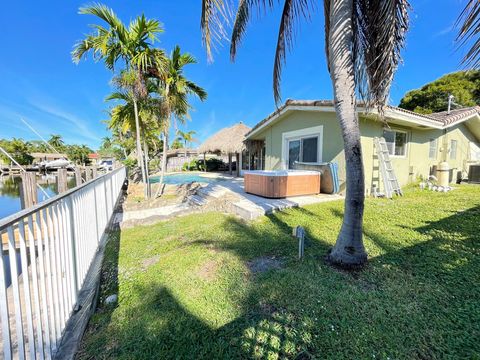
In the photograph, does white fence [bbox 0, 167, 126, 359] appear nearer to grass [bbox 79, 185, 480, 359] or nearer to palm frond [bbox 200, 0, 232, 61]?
grass [bbox 79, 185, 480, 359]

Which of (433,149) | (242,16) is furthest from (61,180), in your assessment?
(433,149)

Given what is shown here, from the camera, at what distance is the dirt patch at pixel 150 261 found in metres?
3.61

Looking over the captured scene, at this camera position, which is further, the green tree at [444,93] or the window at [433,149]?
the green tree at [444,93]

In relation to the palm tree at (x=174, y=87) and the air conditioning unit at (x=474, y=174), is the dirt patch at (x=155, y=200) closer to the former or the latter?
the palm tree at (x=174, y=87)

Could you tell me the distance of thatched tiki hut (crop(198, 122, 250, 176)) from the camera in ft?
60.7

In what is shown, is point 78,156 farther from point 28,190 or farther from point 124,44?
point 28,190

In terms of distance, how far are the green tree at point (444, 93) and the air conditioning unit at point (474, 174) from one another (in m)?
8.78

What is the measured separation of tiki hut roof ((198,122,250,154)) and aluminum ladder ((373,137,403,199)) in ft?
35.0

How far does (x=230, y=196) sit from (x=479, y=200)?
26.0ft

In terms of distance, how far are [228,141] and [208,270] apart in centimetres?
1735

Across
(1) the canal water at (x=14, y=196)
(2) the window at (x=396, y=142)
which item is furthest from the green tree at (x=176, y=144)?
(2) the window at (x=396, y=142)

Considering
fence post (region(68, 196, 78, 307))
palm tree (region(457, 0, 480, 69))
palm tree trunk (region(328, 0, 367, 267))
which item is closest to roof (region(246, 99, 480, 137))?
palm tree trunk (region(328, 0, 367, 267))

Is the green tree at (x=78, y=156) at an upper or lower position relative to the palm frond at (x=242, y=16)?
lower

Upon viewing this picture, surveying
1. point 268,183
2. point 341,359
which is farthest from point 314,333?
point 268,183
